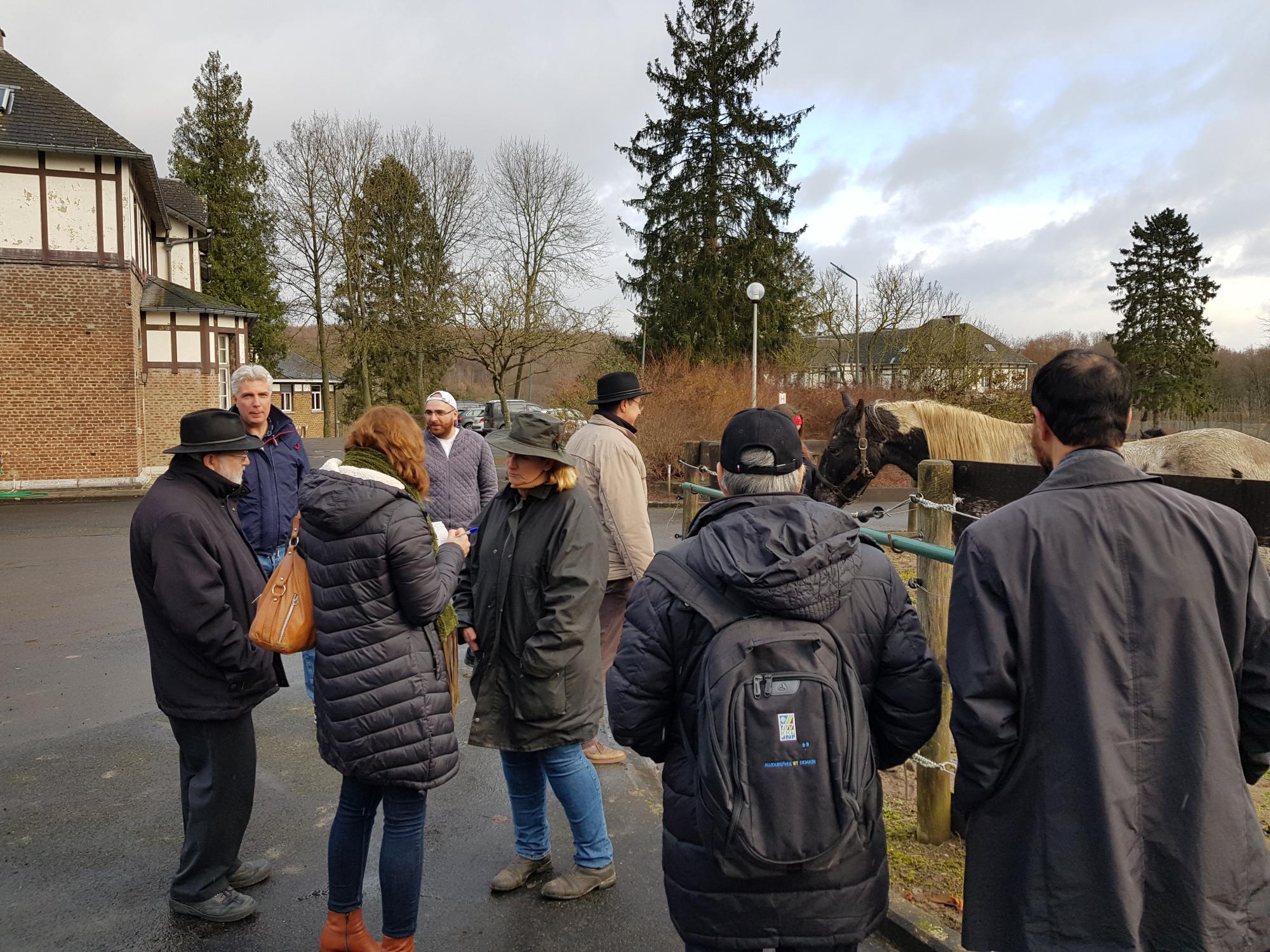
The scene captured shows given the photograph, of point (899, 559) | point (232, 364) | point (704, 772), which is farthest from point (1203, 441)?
point (232, 364)

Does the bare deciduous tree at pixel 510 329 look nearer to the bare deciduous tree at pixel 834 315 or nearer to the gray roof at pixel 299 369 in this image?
the bare deciduous tree at pixel 834 315

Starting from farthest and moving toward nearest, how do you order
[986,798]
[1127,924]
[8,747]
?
[8,747] → [986,798] → [1127,924]

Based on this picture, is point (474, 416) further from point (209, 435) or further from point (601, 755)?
point (209, 435)

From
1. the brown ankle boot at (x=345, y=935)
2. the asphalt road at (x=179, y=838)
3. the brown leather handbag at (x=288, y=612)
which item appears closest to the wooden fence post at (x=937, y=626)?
the asphalt road at (x=179, y=838)

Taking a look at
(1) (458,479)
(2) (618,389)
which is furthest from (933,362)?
(2) (618,389)

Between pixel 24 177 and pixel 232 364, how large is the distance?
8291 mm

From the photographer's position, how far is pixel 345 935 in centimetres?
296

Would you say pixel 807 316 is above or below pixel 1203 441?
above

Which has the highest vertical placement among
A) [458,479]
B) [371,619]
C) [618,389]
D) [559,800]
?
[618,389]

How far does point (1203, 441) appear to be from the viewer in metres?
6.04

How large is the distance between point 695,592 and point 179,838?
315 centimetres

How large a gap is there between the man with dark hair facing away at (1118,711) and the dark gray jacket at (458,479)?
441cm

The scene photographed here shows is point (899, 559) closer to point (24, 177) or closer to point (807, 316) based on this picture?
point (24, 177)

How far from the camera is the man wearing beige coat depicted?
14.8 feet
